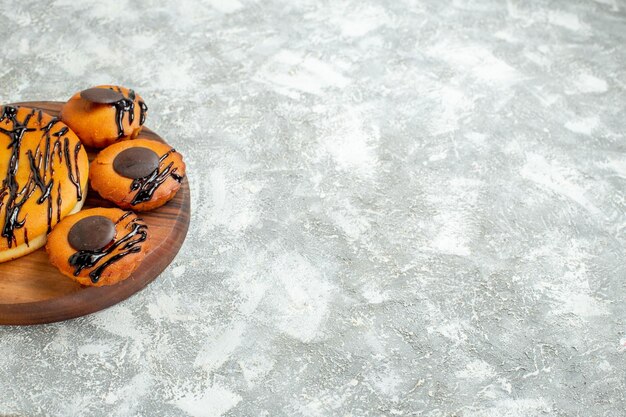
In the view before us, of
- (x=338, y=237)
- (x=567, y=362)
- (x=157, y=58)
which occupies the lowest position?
(x=567, y=362)

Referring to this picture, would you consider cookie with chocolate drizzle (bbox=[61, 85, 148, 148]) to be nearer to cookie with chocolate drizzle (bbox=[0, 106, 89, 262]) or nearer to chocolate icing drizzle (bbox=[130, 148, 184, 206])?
cookie with chocolate drizzle (bbox=[0, 106, 89, 262])

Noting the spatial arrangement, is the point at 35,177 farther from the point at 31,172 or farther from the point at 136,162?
the point at 136,162

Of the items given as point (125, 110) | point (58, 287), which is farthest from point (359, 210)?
point (58, 287)

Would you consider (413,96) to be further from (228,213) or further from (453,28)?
(228,213)

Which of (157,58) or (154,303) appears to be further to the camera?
(157,58)

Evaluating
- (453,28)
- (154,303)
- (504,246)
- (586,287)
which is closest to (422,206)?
(504,246)

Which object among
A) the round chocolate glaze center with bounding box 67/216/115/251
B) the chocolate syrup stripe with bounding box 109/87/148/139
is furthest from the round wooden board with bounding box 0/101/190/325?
the chocolate syrup stripe with bounding box 109/87/148/139

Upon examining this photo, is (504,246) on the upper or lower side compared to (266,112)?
lower
